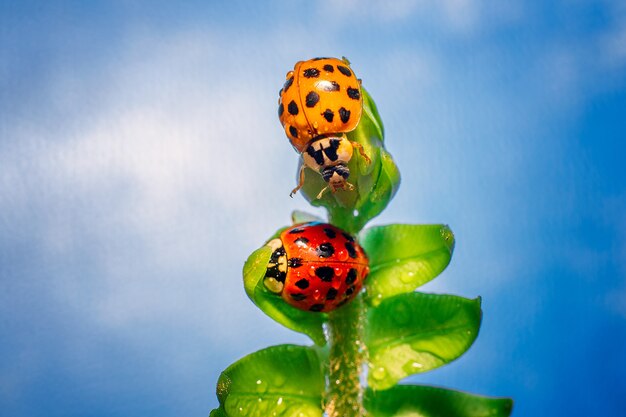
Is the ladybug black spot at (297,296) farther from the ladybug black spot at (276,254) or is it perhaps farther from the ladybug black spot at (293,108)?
the ladybug black spot at (293,108)

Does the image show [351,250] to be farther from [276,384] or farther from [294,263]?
[276,384]

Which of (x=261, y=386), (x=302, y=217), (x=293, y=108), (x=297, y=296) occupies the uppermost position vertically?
(x=293, y=108)

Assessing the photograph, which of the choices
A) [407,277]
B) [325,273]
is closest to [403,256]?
[407,277]

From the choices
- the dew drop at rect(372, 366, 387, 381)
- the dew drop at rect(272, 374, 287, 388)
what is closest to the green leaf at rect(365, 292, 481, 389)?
the dew drop at rect(372, 366, 387, 381)

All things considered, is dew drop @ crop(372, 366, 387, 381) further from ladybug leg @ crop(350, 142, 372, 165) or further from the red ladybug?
ladybug leg @ crop(350, 142, 372, 165)

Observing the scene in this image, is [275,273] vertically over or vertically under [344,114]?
under

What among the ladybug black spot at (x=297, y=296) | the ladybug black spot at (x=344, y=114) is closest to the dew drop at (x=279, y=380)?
the ladybug black spot at (x=297, y=296)
